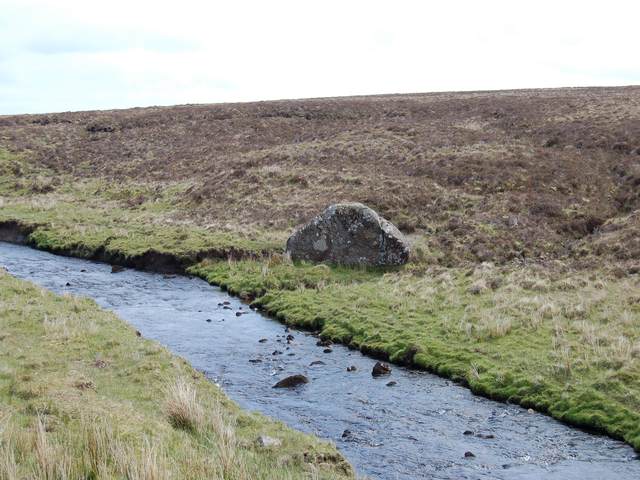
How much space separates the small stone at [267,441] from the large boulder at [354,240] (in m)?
19.4

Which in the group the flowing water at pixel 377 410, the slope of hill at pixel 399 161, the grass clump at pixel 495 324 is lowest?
the flowing water at pixel 377 410

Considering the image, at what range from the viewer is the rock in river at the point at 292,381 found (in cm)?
1811

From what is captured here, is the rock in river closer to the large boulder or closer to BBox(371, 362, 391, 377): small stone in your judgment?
BBox(371, 362, 391, 377): small stone

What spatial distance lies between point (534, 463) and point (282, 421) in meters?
5.79

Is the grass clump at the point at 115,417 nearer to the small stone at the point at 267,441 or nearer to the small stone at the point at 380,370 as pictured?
the small stone at the point at 267,441

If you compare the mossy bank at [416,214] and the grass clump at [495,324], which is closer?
the grass clump at [495,324]

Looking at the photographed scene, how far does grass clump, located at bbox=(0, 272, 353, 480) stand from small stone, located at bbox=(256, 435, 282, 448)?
0.13 meters

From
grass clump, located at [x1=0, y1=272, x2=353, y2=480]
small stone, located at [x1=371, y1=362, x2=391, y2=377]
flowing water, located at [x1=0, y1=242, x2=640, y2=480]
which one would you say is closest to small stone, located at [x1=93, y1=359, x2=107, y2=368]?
grass clump, located at [x1=0, y1=272, x2=353, y2=480]

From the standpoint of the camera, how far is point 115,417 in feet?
38.4

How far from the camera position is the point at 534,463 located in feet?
45.3

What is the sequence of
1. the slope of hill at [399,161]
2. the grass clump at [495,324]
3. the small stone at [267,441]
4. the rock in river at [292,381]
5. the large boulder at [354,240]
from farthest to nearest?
the slope of hill at [399,161] → the large boulder at [354,240] → the rock in river at [292,381] → the grass clump at [495,324] → the small stone at [267,441]

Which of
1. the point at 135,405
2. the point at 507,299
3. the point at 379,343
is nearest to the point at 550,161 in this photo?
the point at 507,299

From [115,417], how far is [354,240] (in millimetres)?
21093

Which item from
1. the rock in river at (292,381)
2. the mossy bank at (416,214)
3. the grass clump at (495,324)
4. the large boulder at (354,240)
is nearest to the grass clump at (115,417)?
the rock in river at (292,381)
